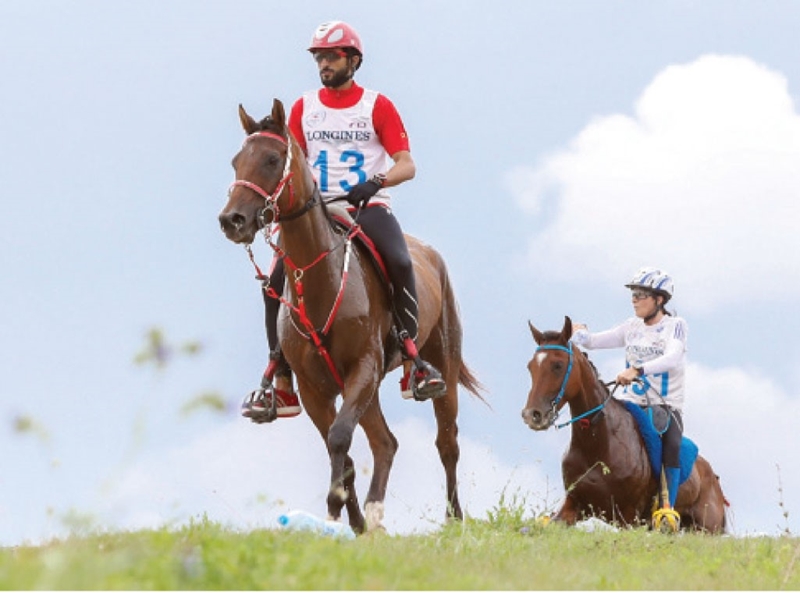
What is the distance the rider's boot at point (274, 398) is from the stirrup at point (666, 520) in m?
4.51

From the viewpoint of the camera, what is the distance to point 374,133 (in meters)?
10.9

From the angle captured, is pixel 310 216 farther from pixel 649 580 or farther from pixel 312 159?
pixel 649 580

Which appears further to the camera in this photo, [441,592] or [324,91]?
[324,91]

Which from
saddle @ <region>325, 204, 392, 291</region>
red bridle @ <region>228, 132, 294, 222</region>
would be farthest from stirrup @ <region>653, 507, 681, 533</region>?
red bridle @ <region>228, 132, 294, 222</region>

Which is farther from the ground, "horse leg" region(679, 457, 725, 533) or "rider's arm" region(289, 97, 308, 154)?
"rider's arm" region(289, 97, 308, 154)

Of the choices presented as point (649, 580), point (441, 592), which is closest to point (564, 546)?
point (649, 580)

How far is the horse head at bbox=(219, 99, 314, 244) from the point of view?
8977 mm

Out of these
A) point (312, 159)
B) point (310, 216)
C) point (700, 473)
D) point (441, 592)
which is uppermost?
point (312, 159)

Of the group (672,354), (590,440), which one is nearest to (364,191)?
(590,440)

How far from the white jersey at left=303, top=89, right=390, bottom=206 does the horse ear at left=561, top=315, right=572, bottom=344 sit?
2619mm

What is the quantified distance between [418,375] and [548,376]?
208 cm

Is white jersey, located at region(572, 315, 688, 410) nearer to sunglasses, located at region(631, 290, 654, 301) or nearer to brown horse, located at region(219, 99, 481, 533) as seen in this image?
sunglasses, located at region(631, 290, 654, 301)

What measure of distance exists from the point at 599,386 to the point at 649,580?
16.2 ft

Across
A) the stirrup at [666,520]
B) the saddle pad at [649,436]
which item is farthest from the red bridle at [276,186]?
the stirrup at [666,520]
